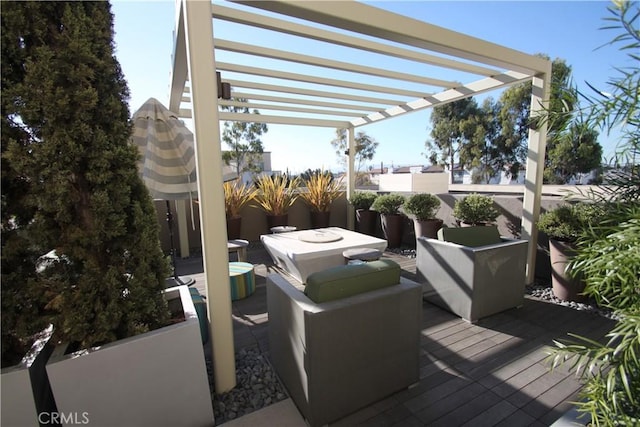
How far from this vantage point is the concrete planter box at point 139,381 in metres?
1.39

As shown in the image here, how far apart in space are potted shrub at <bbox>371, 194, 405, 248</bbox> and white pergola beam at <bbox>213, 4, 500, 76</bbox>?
8.60 feet

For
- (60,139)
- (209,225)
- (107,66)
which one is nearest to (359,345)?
(209,225)

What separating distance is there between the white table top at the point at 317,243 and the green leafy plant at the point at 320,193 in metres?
2.07

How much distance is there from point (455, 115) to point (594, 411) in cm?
2104

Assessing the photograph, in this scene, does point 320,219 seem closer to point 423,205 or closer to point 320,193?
point 320,193

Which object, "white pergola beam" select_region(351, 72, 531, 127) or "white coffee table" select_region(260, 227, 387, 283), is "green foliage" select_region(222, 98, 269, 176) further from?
"white coffee table" select_region(260, 227, 387, 283)

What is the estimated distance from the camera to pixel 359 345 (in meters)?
1.75

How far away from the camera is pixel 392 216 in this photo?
229 inches

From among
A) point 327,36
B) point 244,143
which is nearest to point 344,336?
point 327,36

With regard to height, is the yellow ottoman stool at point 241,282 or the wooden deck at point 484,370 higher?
the yellow ottoman stool at point 241,282

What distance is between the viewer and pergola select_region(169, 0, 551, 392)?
1.82 meters

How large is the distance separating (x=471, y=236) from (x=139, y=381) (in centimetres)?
332

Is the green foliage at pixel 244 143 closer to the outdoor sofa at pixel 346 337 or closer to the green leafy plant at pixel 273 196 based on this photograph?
the green leafy plant at pixel 273 196

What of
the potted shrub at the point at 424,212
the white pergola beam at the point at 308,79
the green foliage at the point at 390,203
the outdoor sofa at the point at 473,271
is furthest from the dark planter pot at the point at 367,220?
the outdoor sofa at the point at 473,271
